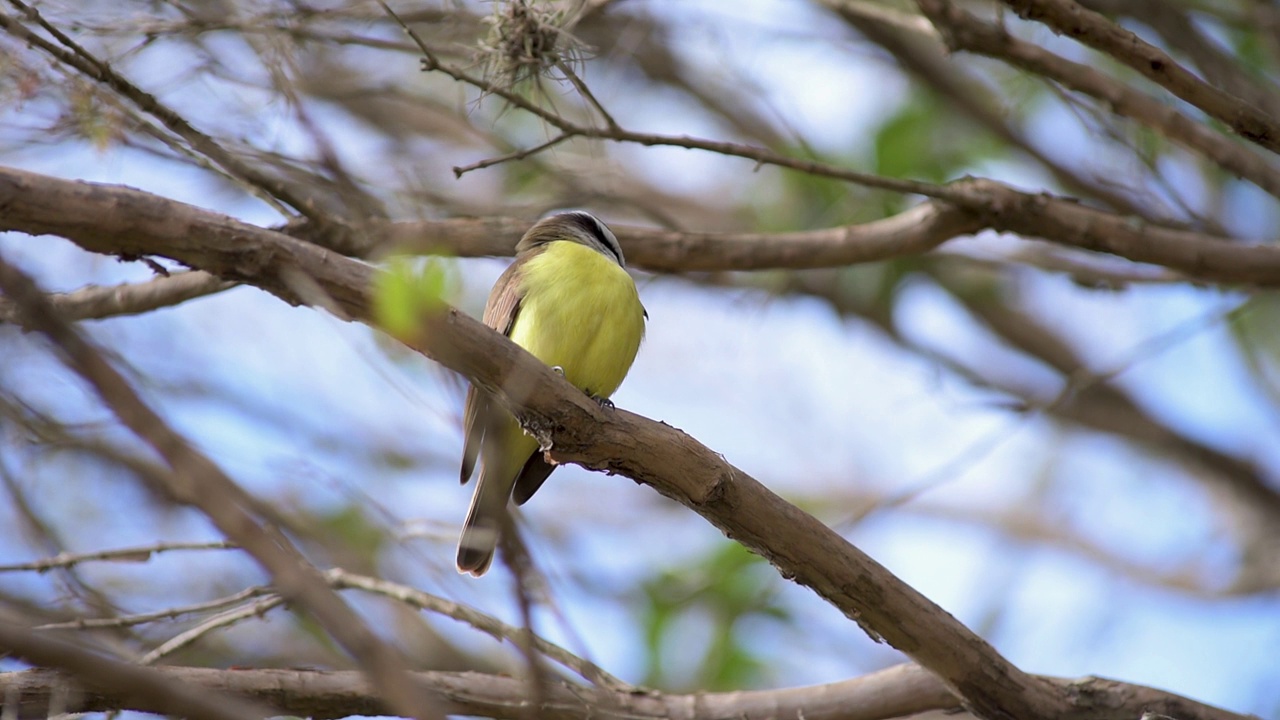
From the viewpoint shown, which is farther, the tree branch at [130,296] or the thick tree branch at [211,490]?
the tree branch at [130,296]

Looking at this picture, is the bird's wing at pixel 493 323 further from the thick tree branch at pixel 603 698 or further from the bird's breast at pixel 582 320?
the thick tree branch at pixel 603 698

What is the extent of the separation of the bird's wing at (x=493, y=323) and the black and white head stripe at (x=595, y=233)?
1.21ft

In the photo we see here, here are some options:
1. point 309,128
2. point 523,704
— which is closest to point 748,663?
point 523,704

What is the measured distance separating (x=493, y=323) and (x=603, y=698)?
1.75m

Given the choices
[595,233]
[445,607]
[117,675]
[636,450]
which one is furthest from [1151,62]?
[117,675]

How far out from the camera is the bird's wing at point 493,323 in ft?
13.1

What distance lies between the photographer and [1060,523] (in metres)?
9.75

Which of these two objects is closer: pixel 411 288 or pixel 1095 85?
pixel 411 288

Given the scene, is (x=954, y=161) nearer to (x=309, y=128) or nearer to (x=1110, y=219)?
(x=1110, y=219)

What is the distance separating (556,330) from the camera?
418 centimetres

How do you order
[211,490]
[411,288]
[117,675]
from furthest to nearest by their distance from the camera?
[411,288], [117,675], [211,490]

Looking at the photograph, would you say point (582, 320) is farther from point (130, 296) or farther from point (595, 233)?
point (130, 296)

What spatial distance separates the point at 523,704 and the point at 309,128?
2.39 m

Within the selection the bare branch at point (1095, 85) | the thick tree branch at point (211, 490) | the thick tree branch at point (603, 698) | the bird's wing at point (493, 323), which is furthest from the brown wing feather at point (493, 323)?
the thick tree branch at point (211, 490)
